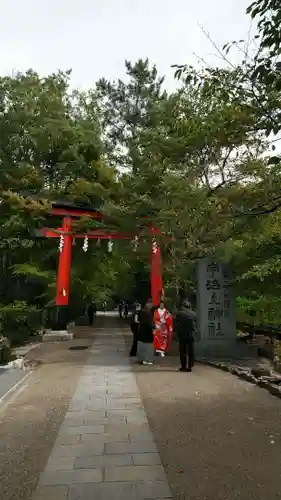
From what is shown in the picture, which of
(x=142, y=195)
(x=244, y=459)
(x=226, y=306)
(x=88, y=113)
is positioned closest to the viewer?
(x=244, y=459)

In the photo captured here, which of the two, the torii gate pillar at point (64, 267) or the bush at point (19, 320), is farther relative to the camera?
the bush at point (19, 320)

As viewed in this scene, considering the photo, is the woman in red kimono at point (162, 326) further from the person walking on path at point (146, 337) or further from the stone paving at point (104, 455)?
the stone paving at point (104, 455)

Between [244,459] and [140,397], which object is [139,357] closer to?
[140,397]

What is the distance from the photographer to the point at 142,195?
60.0 ft

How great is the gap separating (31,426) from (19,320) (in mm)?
16971

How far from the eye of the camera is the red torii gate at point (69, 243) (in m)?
19.8

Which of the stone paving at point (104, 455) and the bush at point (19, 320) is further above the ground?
the bush at point (19, 320)

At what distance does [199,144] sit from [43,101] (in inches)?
918

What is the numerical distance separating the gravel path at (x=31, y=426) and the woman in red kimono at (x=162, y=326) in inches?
101

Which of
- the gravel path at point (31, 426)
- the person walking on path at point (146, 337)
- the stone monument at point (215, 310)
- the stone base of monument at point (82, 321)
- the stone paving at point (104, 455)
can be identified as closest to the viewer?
the stone paving at point (104, 455)

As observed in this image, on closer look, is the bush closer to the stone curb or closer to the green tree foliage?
the green tree foliage

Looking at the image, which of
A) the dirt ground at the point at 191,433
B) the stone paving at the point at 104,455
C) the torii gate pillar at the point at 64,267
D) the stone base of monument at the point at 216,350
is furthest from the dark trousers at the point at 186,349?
the torii gate pillar at the point at 64,267

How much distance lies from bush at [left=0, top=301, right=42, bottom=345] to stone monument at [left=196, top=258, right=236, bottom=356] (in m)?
10.6

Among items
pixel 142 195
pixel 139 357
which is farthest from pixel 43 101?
pixel 139 357
